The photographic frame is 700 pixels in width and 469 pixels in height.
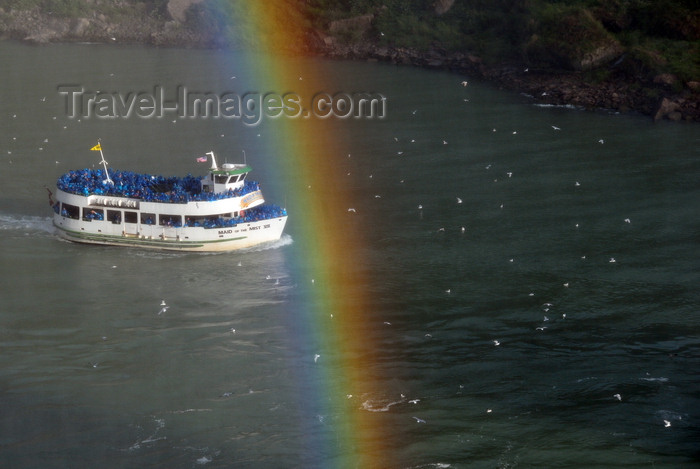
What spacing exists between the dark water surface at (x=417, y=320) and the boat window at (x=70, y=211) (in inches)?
43.8

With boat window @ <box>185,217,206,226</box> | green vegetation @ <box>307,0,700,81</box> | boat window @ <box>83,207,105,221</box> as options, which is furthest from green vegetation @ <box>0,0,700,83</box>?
boat window @ <box>83,207,105,221</box>

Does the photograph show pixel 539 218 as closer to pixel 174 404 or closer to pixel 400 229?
pixel 400 229

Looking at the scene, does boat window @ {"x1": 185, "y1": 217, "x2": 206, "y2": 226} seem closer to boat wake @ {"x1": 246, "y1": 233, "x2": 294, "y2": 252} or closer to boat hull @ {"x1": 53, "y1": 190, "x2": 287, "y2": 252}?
boat hull @ {"x1": 53, "y1": 190, "x2": 287, "y2": 252}

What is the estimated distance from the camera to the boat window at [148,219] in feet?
121

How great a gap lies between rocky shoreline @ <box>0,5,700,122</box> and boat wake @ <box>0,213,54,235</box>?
29131 mm

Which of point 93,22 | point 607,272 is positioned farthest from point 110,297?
point 93,22

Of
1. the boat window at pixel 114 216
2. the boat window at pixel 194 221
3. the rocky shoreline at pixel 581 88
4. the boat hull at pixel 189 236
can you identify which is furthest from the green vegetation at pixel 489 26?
the boat window at pixel 114 216

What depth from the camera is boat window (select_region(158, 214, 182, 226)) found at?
36812 millimetres

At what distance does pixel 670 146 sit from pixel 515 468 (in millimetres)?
29017

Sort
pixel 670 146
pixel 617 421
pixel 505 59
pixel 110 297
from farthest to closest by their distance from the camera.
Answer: pixel 505 59 < pixel 670 146 < pixel 110 297 < pixel 617 421

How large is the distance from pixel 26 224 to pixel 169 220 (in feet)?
20.7

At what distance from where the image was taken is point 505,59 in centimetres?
6531

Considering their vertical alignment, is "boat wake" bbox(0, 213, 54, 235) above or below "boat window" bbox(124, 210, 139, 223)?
below

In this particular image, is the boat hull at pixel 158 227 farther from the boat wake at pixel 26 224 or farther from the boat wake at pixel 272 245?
the boat wake at pixel 26 224
